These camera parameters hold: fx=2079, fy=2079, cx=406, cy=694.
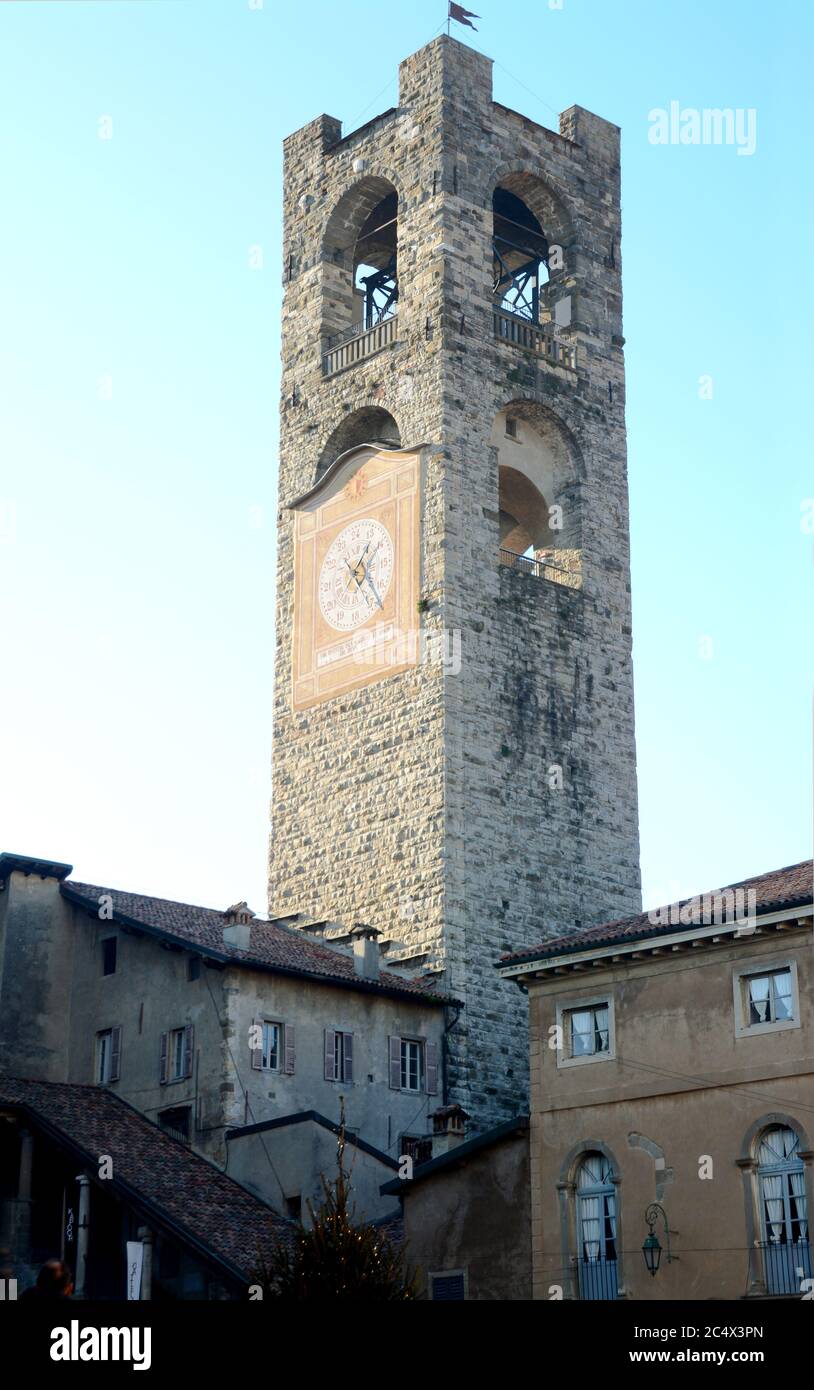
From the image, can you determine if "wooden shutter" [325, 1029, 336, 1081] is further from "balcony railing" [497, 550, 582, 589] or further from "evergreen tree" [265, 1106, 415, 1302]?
"balcony railing" [497, 550, 582, 589]

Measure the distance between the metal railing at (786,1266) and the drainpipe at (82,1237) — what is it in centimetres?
1108

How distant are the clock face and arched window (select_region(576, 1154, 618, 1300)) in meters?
17.1

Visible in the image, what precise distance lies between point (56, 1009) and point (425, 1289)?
11.4m

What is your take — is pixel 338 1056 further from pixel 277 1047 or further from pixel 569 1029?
pixel 569 1029

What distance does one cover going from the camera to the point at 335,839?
42.7 m

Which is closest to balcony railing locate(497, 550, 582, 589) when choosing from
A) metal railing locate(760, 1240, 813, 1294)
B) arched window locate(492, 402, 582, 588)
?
arched window locate(492, 402, 582, 588)

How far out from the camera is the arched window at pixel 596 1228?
27.9 metres

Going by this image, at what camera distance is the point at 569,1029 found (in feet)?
97.2

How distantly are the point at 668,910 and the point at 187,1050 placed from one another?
33.8ft

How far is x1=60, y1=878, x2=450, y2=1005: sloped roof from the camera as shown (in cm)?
3588

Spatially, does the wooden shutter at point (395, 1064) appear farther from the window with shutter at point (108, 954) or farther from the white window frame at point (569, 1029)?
A: the white window frame at point (569, 1029)

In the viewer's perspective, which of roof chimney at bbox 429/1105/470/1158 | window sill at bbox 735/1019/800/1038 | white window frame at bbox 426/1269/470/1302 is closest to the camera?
window sill at bbox 735/1019/800/1038

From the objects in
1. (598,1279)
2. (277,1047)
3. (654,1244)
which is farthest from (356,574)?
(654,1244)
